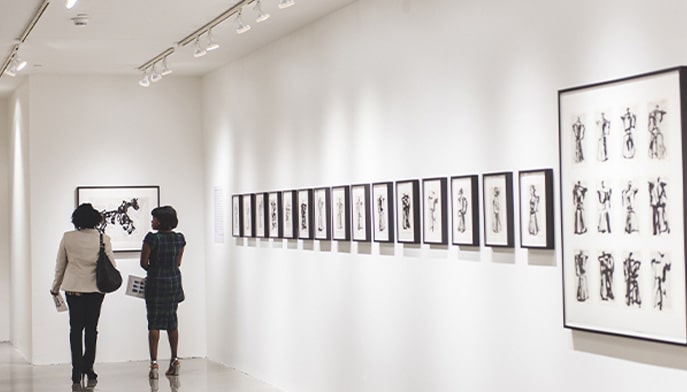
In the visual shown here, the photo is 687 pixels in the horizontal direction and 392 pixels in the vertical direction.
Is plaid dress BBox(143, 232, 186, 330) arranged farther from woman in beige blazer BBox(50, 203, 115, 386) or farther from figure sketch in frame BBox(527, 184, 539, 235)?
figure sketch in frame BBox(527, 184, 539, 235)

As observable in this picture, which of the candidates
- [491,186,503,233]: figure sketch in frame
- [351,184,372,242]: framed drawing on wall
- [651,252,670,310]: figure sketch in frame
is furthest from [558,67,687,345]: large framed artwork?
[351,184,372,242]: framed drawing on wall

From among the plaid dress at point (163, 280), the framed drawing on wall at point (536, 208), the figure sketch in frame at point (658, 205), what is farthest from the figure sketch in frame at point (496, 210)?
the plaid dress at point (163, 280)

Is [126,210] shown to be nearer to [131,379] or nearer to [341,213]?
[131,379]

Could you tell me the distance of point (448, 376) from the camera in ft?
21.2

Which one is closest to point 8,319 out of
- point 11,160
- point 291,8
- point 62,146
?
point 11,160

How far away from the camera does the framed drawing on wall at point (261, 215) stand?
32.6 feet

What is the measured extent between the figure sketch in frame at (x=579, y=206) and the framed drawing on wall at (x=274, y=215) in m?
4.64

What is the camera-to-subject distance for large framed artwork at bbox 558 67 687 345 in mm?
4500

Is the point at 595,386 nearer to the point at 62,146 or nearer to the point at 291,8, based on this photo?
the point at 291,8

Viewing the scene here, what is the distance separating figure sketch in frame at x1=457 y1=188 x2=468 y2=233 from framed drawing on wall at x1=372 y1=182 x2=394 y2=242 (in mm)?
964

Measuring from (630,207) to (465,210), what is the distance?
158 centimetres

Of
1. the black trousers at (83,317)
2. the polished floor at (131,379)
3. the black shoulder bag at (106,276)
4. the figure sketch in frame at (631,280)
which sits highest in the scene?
the figure sketch in frame at (631,280)

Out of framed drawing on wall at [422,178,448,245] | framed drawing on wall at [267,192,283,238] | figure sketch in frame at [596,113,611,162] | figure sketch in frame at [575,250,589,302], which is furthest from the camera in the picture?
framed drawing on wall at [267,192,283,238]

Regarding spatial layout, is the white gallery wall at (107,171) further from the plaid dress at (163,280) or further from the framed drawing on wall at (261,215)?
the framed drawing on wall at (261,215)
